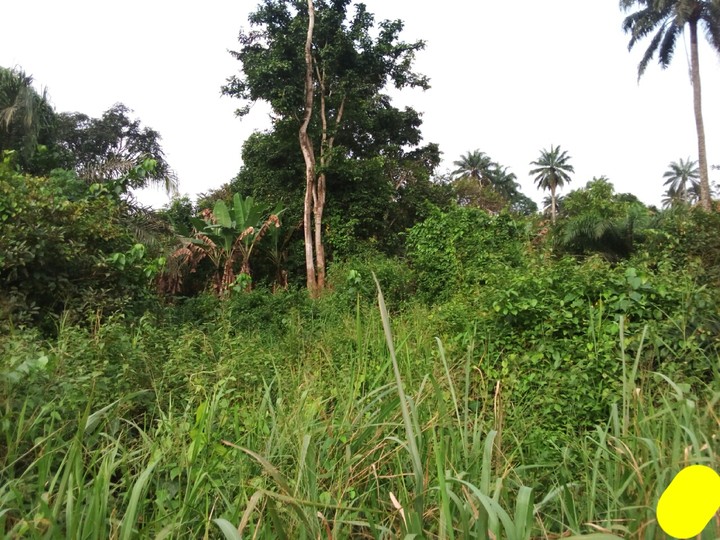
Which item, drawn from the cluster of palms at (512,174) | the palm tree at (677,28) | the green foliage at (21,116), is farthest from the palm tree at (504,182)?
the green foliage at (21,116)

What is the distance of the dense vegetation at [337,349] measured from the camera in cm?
141

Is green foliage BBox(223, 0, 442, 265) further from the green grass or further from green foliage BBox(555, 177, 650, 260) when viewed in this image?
the green grass

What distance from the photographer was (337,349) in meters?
3.96

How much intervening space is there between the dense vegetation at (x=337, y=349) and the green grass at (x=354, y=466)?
1 centimetres

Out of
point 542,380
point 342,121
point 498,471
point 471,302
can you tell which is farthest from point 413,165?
point 498,471

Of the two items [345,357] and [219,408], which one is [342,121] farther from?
[219,408]

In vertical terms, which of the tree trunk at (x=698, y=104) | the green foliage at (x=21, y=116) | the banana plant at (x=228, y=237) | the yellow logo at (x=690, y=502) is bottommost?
the yellow logo at (x=690, y=502)

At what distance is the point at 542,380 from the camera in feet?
11.7

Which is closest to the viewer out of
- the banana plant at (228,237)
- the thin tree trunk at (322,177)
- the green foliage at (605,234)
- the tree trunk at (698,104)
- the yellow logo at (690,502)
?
the yellow logo at (690,502)

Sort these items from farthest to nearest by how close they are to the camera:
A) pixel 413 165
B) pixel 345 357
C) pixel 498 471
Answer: pixel 413 165
pixel 345 357
pixel 498 471

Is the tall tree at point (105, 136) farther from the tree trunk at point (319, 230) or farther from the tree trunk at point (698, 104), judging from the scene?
the tree trunk at point (698, 104)

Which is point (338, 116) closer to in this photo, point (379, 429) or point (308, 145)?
point (308, 145)

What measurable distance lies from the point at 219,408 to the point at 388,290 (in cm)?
614

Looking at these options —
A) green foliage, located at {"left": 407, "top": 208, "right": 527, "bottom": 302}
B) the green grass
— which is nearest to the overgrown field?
the green grass
